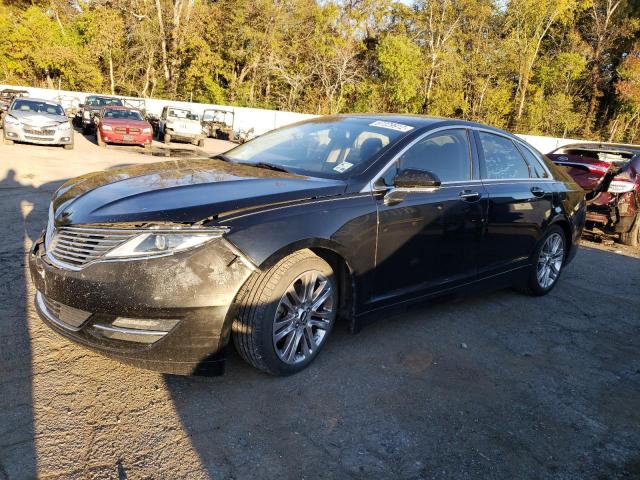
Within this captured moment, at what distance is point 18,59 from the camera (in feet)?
144

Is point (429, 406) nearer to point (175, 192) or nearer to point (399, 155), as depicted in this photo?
point (399, 155)

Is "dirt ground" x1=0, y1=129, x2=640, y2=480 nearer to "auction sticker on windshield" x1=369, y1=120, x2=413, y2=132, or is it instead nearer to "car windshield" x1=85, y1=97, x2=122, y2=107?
"auction sticker on windshield" x1=369, y1=120, x2=413, y2=132

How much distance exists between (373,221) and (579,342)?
226cm

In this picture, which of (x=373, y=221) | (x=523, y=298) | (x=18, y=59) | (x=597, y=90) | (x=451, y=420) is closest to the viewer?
(x=451, y=420)

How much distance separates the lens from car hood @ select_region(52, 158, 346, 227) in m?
2.72

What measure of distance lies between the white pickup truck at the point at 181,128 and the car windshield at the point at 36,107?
5.73 metres

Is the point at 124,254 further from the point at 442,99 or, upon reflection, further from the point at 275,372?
the point at 442,99

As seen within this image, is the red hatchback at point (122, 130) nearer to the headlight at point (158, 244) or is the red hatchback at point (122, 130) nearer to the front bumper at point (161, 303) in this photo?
the front bumper at point (161, 303)

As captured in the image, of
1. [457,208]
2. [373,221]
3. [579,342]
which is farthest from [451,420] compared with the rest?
[579,342]

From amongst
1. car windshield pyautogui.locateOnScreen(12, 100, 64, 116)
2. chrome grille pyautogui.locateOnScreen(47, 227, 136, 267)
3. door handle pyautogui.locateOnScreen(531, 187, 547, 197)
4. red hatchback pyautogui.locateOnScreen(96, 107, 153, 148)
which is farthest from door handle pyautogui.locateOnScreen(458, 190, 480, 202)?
red hatchback pyautogui.locateOnScreen(96, 107, 153, 148)

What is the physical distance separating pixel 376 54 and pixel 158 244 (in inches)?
1691

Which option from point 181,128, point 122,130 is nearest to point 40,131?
point 122,130

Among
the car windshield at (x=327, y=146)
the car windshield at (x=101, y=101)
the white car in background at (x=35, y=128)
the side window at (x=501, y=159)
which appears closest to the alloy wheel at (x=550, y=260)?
the side window at (x=501, y=159)

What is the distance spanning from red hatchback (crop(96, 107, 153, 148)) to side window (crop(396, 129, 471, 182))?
15.3 m
